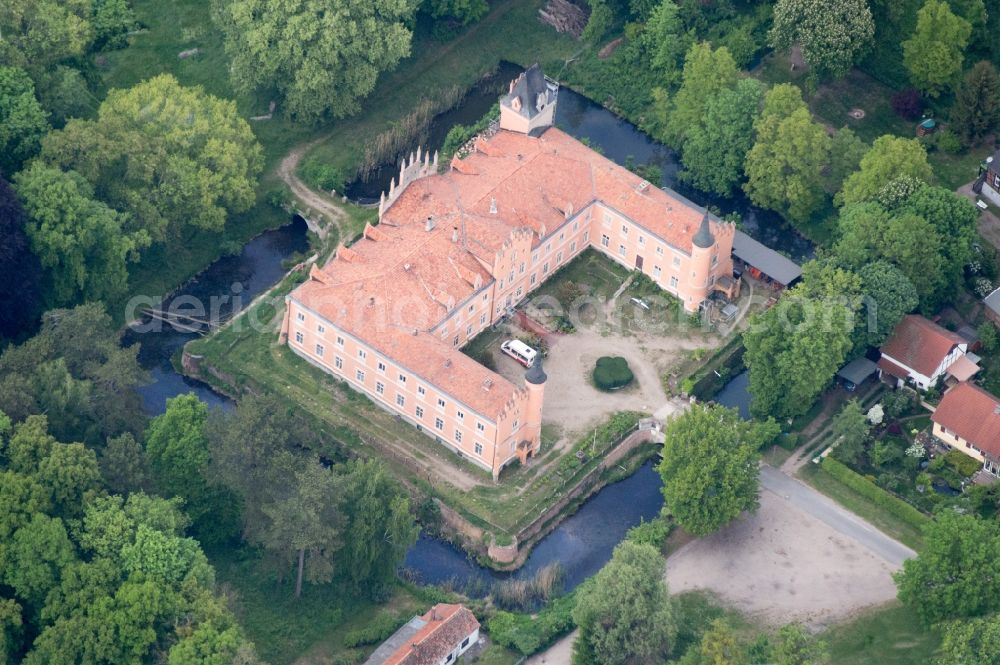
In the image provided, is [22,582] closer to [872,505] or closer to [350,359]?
[350,359]

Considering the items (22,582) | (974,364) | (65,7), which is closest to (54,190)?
(65,7)

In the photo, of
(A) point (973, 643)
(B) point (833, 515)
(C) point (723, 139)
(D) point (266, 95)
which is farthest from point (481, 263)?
(A) point (973, 643)

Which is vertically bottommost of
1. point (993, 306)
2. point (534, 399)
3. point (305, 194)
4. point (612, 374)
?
point (305, 194)

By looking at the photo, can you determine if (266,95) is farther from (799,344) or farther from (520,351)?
(799,344)

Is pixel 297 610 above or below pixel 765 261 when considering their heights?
below

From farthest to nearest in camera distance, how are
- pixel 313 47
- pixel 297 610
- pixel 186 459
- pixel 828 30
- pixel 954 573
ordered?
1. pixel 828 30
2. pixel 313 47
3. pixel 186 459
4. pixel 297 610
5. pixel 954 573

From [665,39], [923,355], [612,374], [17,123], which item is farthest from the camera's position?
[665,39]

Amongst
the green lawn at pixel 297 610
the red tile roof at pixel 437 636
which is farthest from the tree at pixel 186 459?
the red tile roof at pixel 437 636
